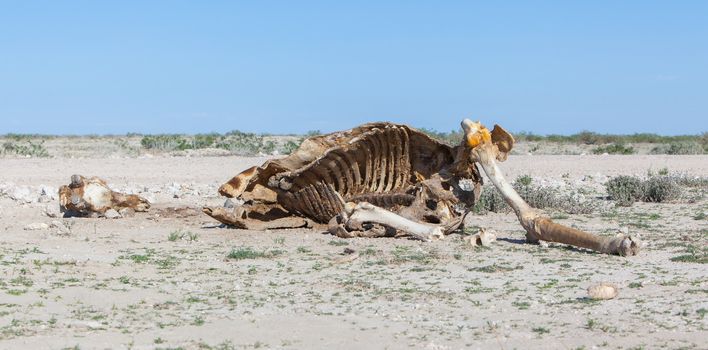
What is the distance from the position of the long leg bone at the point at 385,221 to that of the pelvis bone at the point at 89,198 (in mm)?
3873

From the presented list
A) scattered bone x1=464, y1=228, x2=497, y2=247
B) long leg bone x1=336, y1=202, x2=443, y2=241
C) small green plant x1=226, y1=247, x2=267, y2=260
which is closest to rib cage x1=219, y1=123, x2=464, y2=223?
long leg bone x1=336, y1=202, x2=443, y2=241

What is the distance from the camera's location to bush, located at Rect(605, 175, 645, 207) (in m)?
16.0

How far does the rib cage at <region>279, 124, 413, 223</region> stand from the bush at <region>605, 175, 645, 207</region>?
15.2 feet

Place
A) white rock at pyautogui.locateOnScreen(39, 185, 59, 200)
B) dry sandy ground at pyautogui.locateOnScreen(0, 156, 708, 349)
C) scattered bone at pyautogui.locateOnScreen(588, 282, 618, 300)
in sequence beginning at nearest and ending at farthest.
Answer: dry sandy ground at pyautogui.locateOnScreen(0, 156, 708, 349), scattered bone at pyautogui.locateOnScreen(588, 282, 618, 300), white rock at pyautogui.locateOnScreen(39, 185, 59, 200)

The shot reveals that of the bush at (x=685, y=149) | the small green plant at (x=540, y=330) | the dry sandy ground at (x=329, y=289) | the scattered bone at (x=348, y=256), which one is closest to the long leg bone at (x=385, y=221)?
the dry sandy ground at (x=329, y=289)

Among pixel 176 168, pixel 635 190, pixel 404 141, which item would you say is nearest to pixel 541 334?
pixel 404 141

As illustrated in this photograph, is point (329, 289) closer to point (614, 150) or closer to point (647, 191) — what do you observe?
point (647, 191)

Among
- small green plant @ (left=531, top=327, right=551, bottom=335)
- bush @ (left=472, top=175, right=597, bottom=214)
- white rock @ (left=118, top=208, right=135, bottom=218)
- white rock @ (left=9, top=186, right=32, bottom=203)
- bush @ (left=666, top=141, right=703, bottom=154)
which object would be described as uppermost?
bush @ (left=666, top=141, right=703, bottom=154)

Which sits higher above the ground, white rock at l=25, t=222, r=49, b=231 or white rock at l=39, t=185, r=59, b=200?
white rock at l=39, t=185, r=59, b=200

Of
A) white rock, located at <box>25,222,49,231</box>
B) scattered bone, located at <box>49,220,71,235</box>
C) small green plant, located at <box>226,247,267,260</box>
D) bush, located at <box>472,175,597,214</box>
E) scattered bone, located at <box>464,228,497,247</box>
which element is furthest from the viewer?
bush, located at <box>472,175,597,214</box>

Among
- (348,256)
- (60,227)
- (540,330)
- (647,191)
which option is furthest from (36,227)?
(647,191)

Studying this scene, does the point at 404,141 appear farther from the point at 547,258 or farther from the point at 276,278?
the point at 276,278

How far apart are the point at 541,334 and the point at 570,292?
1534 millimetres

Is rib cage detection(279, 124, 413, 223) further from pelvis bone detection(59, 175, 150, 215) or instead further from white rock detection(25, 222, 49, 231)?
white rock detection(25, 222, 49, 231)
